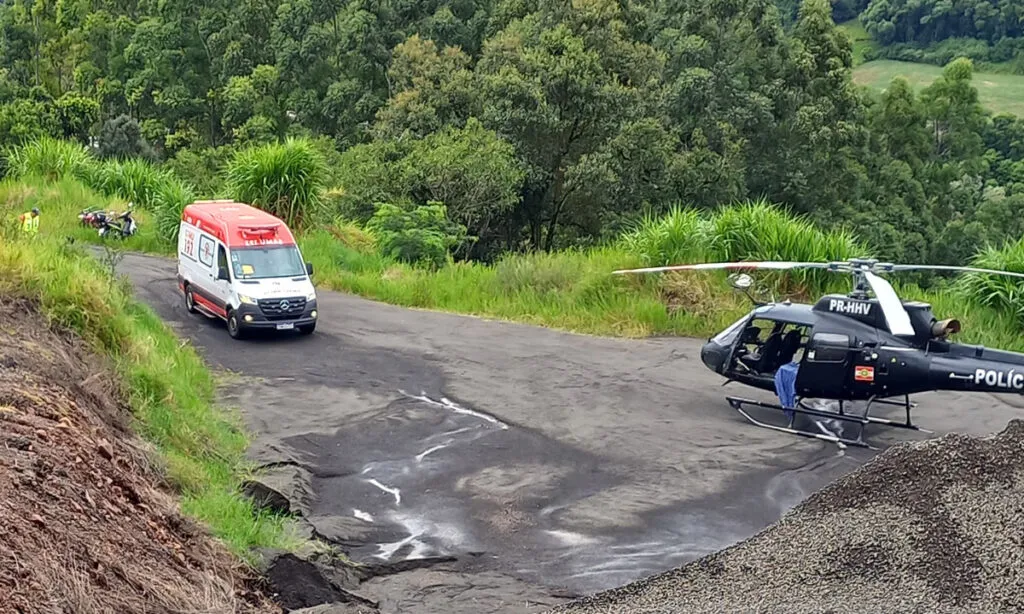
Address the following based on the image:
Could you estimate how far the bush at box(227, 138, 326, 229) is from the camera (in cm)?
2527

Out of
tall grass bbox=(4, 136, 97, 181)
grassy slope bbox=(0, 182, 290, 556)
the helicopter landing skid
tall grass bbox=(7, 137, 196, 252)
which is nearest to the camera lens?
grassy slope bbox=(0, 182, 290, 556)

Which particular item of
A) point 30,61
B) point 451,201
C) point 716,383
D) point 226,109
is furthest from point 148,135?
point 716,383

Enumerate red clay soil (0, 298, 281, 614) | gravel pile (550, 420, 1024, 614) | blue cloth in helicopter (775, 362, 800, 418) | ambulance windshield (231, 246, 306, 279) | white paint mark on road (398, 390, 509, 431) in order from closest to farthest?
red clay soil (0, 298, 281, 614)
gravel pile (550, 420, 1024, 614)
blue cloth in helicopter (775, 362, 800, 418)
white paint mark on road (398, 390, 509, 431)
ambulance windshield (231, 246, 306, 279)

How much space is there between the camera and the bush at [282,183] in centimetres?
2527

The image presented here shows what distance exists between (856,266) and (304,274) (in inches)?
360

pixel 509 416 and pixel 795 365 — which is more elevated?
pixel 795 365

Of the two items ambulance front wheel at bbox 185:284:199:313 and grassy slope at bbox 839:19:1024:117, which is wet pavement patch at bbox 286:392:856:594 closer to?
ambulance front wheel at bbox 185:284:199:313

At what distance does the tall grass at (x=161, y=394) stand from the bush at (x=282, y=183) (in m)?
10.4

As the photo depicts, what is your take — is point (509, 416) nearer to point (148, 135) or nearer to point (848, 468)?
point (848, 468)

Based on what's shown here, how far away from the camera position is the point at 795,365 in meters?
14.1

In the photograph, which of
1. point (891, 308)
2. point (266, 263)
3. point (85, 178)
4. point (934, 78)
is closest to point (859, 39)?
point (934, 78)


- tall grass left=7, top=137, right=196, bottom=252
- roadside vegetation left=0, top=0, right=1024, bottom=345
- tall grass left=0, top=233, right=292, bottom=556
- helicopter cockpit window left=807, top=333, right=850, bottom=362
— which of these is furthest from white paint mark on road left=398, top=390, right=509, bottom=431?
tall grass left=7, top=137, right=196, bottom=252

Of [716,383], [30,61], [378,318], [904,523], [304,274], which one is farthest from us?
[30,61]

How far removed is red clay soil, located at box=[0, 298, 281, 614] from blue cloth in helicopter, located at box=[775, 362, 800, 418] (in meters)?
7.16
